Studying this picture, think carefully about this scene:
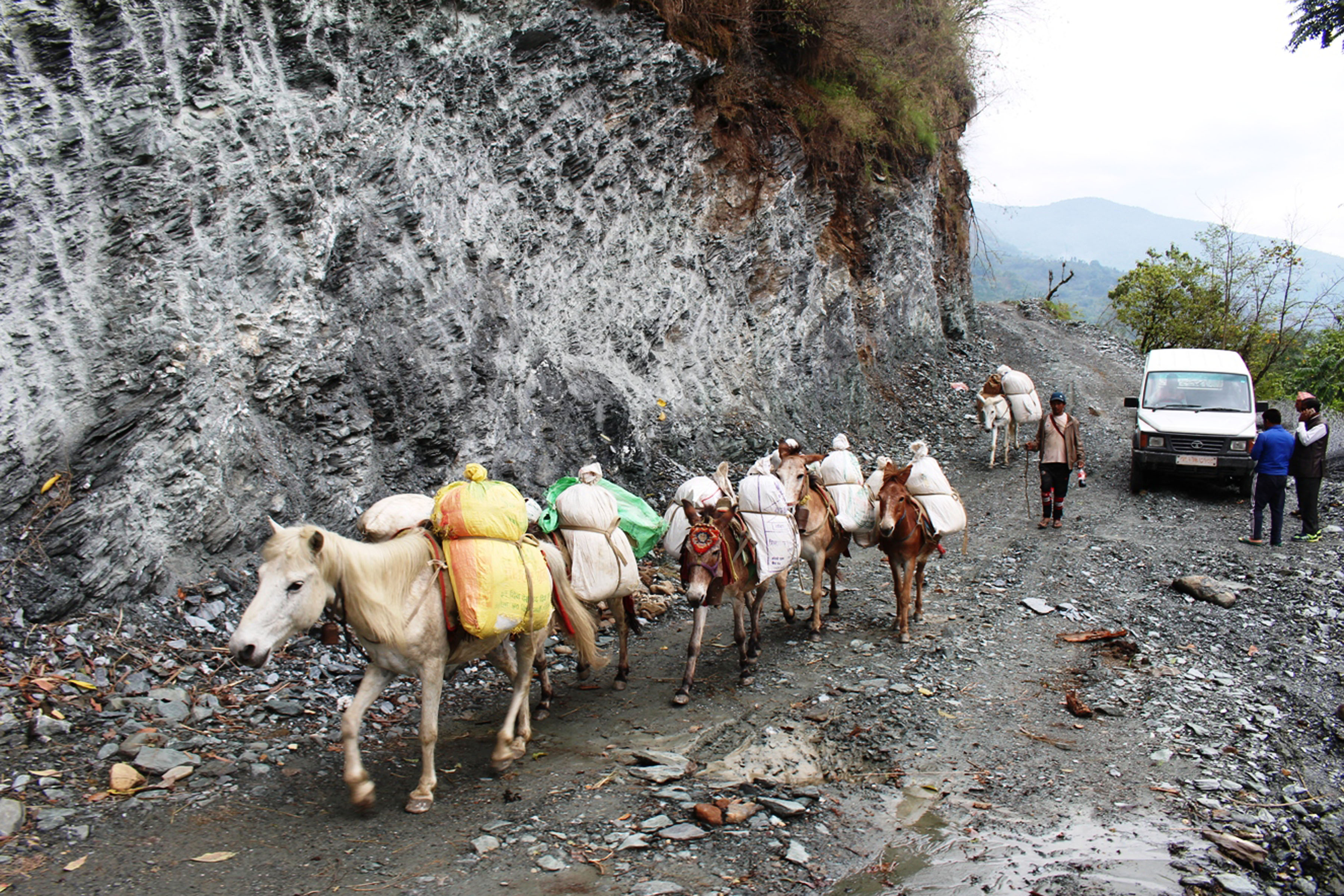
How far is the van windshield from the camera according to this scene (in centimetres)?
1326

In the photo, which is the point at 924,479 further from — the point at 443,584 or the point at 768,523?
the point at 443,584

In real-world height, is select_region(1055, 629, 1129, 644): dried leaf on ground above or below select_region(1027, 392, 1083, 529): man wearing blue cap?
below

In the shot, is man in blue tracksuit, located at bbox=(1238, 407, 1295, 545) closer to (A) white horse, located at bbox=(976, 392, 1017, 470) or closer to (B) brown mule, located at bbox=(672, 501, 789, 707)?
(A) white horse, located at bbox=(976, 392, 1017, 470)

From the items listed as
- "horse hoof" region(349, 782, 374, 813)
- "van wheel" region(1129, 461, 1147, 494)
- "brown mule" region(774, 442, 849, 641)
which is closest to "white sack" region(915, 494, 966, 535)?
"brown mule" region(774, 442, 849, 641)

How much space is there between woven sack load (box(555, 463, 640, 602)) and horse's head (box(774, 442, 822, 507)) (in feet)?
7.17

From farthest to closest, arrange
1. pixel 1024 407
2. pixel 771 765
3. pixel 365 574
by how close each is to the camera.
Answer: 1. pixel 1024 407
2. pixel 771 765
3. pixel 365 574

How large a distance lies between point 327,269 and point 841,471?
5.39 meters

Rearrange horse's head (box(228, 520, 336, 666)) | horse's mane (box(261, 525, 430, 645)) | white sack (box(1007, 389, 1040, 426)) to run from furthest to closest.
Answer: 1. white sack (box(1007, 389, 1040, 426))
2. horse's mane (box(261, 525, 430, 645))
3. horse's head (box(228, 520, 336, 666))

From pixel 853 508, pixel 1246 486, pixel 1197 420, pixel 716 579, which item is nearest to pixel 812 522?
pixel 853 508

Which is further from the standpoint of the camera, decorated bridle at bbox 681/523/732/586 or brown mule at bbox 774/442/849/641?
brown mule at bbox 774/442/849/641

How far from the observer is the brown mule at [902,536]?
7.74 meters

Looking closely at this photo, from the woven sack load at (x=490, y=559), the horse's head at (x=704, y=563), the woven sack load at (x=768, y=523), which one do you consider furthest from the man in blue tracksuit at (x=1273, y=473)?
the woven sack load at (x=490, y=559)

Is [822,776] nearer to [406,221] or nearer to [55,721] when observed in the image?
[55,721]

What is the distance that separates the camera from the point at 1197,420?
12953 mm
